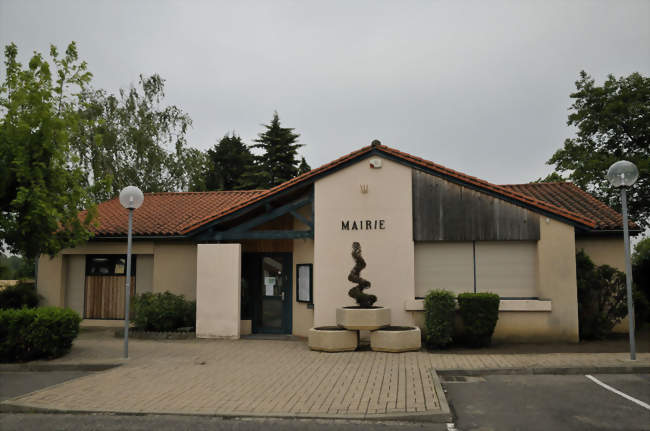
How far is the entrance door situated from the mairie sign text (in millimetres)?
2571

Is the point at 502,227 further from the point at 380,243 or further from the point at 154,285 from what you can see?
the point at 154,285

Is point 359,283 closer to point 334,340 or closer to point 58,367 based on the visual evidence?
point 334,340

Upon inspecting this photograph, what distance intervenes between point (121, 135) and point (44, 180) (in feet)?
58.3

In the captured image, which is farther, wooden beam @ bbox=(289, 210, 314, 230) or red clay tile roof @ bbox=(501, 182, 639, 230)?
red clay tile roof @ bbox=(501, 182, 639, 230)

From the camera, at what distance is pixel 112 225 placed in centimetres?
1650

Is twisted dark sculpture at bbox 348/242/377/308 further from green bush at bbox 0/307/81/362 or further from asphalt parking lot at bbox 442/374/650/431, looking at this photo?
green bush at bbox 0/307/81/362

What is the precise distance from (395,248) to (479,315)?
2656 mm

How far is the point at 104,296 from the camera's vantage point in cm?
1634

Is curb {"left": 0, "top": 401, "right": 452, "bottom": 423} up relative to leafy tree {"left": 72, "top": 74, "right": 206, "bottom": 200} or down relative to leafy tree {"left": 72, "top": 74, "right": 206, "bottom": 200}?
down

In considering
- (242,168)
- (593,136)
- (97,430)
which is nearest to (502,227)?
(97,430)

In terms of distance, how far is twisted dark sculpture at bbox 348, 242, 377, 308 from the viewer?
11.4 meters

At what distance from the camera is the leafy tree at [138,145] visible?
2766 cm

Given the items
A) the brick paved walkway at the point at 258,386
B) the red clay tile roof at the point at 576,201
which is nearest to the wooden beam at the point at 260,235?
the brick paved walkway at the point at 258,386

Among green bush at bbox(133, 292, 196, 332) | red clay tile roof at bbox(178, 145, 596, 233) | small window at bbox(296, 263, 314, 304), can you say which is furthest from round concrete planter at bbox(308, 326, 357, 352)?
green bush at bbox(133, 292, 196, 332)
